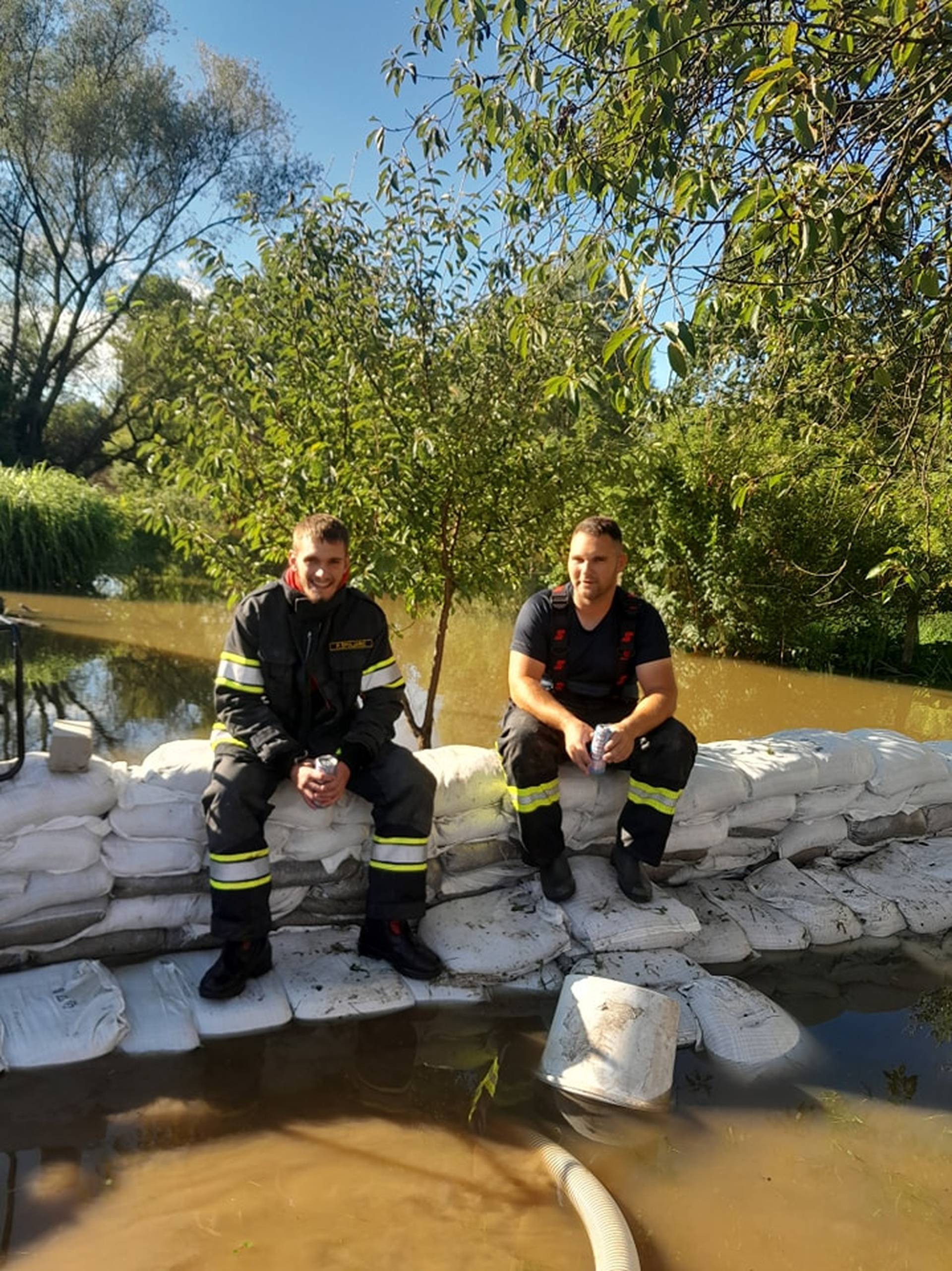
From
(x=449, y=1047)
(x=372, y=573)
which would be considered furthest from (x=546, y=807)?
(x=372, y=573)

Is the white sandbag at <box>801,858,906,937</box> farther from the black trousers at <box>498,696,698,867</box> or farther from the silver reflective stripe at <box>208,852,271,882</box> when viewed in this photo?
the silver reflective stripe at <box>208,852,271,882</box>

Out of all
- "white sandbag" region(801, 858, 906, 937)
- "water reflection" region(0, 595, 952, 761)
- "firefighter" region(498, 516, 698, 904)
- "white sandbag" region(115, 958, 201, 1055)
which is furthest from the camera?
"water reflection" region(0, 595, 952, 761)

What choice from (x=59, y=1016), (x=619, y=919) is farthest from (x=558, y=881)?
(x=59, y=1016)

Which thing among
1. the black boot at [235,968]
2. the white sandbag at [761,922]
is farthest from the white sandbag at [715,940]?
the black boot at [235,968]

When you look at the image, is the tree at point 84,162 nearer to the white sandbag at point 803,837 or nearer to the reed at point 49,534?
the reed at point 49,534

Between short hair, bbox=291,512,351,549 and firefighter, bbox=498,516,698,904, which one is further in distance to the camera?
firefighter, bbox=498,516,698,904

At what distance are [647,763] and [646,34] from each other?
7.18 ft

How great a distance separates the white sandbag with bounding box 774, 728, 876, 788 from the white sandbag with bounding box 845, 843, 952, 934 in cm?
37

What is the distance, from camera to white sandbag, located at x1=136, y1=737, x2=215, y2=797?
2.84m

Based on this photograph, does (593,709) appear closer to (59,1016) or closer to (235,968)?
(235,968)

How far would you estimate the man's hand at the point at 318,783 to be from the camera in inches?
109

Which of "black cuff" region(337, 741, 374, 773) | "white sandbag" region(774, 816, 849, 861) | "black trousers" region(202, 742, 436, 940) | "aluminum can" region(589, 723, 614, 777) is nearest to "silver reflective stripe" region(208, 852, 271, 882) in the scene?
"black trousers" region(202, 742, 436, 940)

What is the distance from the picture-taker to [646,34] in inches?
96.5

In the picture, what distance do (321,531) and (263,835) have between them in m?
0.95
